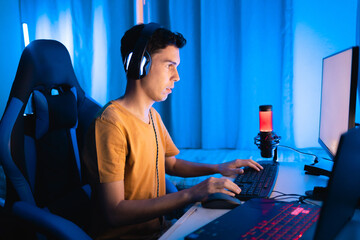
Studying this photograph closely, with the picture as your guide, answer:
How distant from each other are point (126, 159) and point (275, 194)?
47cm

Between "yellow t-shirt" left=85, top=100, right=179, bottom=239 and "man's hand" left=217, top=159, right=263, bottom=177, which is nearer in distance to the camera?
"yellow t-shirt" left=85, top=100, right=179, bottom=239

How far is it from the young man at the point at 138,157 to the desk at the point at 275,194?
0.05 meters

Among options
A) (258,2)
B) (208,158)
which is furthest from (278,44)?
(208,158)

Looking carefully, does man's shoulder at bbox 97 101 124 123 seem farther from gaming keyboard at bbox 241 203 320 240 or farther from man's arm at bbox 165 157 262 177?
gaming keyboard at bbox 241 203 320 240

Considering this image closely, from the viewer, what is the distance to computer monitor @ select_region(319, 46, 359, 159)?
0.89 meters

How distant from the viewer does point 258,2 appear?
2371mm

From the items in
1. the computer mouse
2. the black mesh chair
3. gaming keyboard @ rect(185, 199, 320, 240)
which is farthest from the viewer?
the black mesh chair

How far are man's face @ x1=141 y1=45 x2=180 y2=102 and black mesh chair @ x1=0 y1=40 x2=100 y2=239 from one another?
0.29 metres

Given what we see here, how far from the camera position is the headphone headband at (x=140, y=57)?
951mm

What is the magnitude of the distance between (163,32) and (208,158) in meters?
1.23

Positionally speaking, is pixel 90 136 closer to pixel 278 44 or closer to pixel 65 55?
pixel 65 55

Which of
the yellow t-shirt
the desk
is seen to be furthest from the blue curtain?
the yellow t-shirt

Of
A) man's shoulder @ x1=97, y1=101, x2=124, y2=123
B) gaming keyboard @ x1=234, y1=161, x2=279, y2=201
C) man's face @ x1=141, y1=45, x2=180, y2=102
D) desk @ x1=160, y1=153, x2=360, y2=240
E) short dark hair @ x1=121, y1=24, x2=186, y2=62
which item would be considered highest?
short dark hair @ x1=121, y1=24, x2=186, y2=62

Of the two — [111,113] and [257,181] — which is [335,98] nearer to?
[257,181]
